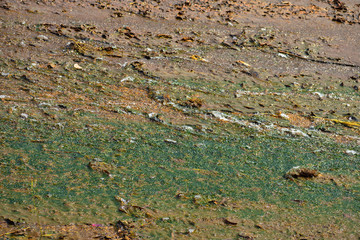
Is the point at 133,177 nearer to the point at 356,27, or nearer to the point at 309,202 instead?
the point at 309,202

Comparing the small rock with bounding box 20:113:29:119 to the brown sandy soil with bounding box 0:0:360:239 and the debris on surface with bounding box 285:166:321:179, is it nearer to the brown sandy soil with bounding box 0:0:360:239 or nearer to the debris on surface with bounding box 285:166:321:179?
the brown sandy soil with bounding box 0:0:360:239

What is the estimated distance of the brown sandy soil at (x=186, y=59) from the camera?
386cm

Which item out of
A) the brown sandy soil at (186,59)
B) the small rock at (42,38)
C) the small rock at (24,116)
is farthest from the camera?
the small rock at (42,38)

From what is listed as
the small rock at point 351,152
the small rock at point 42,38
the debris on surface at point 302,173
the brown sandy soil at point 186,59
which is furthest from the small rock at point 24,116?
the small rock at point 351,152

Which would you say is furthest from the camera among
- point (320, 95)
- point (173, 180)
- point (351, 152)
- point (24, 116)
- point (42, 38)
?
point (42, 38)

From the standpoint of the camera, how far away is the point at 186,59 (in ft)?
15.7

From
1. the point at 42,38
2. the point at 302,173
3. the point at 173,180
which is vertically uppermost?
the point at 42,38

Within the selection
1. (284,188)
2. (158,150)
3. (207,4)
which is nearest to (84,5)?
(207,4)

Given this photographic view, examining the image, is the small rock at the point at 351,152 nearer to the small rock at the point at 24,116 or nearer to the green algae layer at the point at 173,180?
the green algae layer at the point at 173,180

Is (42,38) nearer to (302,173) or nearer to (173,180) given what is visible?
(173,180)

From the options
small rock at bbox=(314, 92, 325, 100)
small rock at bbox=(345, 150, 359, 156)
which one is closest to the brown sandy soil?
small rock at bbox=(314, 92, 325, 100)

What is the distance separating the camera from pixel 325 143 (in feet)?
11.8

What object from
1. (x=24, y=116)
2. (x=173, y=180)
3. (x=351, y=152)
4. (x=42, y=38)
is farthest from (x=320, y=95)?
(x=42, y=38)

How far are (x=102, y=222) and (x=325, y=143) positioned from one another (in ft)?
7.26
